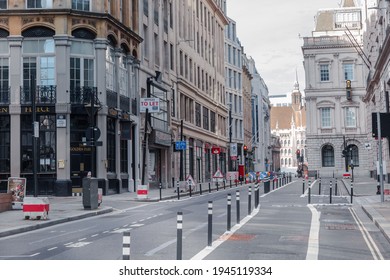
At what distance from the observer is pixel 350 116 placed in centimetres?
9800

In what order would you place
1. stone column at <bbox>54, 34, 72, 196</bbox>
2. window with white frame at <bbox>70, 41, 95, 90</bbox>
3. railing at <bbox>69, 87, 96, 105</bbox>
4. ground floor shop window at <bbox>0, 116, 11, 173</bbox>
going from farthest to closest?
window with white frame at <bbox>70, 41, 95, 90</bbox> → railing at <bbox>69, 87, 96, 105</bbox> → ground floor shop window at <bbox>0, 116, 11, 173</bbox> → stone column at <bbox>54, 34, 72, 196</bbox>

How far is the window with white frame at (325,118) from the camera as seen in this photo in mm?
98062

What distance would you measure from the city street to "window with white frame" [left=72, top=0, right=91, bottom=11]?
19913 millimetres

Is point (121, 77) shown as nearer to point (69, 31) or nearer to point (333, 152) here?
point (69, 31)

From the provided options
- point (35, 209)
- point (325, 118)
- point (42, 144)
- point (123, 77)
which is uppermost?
point (325, 118)

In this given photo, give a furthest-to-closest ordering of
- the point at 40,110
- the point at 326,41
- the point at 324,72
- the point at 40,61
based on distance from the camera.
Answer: the point at 324,72 → the point at 326,41 → the point at 40,61 → the point at 40,110

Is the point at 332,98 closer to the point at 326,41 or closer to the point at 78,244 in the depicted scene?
the point at 326,41

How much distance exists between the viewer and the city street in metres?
12.0

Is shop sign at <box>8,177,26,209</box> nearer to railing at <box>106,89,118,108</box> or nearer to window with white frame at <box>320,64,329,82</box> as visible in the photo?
railing at <box>106,89,118,108</box>

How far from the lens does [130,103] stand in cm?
4412

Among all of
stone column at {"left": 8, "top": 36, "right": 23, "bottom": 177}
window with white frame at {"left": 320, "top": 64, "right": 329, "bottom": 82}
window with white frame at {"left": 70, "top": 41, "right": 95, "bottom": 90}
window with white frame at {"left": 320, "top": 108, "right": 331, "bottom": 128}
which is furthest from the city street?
window with white frame at {"left": 320, "top": 64, "right": 329, "bottom": 82}

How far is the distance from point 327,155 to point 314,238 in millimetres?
84605

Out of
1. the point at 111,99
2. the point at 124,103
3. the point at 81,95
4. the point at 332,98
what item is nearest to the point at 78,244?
the point at 81,95
